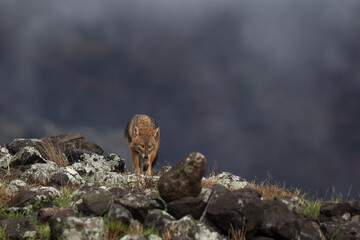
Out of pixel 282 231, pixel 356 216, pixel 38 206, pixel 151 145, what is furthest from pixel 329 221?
pixel 151 145

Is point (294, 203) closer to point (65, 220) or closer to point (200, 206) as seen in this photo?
point (200, 206)

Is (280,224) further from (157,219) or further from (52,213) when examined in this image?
Answer: (52,213)

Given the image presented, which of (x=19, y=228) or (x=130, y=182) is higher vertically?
(x=19, y=228)

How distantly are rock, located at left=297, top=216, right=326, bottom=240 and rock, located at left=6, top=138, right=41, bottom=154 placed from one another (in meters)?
13.3

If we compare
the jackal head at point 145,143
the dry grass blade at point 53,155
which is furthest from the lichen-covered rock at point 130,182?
the dry grass blade at point 53,155

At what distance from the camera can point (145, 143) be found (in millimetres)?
15266

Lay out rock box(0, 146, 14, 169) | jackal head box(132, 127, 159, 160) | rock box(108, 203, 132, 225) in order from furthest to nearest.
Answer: jackal head box(132, 127, 159, 160), rock box(0, 146, 14, 169), rock box(108, 203, 132, 225)

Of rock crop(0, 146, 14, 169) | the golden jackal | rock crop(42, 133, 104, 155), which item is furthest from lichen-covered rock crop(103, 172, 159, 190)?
rock crop(42, 133, 104, 155)

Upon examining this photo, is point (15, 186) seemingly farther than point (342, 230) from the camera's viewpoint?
Yes

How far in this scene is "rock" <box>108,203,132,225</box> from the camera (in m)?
6.01

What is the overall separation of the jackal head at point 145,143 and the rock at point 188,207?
8903 mm

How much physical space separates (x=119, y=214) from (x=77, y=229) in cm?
67

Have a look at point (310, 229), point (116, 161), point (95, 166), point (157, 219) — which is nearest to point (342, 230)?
point (310, 229)

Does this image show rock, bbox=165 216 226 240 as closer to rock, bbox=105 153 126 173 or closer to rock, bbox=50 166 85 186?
rock, bbox=50 166 85 186
